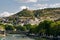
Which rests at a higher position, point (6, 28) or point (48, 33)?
point (48, 33)

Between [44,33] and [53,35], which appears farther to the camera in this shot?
[44,33]

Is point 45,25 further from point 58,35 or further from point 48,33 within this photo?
point 58,35

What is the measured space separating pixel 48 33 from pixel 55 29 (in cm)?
744

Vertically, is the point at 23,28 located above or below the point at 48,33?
below

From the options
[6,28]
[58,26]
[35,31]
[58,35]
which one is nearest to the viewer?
[58,35]

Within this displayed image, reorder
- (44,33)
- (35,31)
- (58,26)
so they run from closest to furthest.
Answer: (58,26) < (44,33) < (35,31)

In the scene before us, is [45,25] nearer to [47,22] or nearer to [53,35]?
[47,22]

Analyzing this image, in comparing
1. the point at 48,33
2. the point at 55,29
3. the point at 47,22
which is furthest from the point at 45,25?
the point at 55,29

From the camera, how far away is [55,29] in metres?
96.4

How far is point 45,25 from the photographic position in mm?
113000

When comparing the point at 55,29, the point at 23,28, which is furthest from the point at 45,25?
the point at 23,28

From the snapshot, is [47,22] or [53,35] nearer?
[53,35]

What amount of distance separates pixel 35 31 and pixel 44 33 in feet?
63.7

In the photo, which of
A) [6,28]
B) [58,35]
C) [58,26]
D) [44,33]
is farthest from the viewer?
[6,28]
